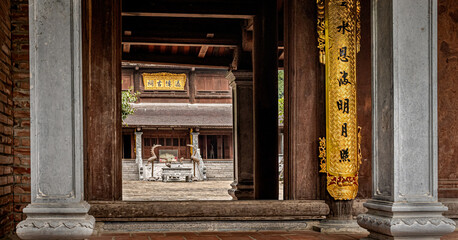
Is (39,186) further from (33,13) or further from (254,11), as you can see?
(254,11)

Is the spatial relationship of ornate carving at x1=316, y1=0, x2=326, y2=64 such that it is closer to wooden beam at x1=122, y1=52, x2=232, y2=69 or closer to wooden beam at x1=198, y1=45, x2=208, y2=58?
wooden beam at x1=198, y1=45, x2=208, y2=58

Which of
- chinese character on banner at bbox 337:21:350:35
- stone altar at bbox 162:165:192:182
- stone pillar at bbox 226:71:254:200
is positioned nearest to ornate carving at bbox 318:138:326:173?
chinese character on banner at bbox 337:21:350:35

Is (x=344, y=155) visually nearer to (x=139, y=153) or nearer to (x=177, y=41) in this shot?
(x=177, y=41)

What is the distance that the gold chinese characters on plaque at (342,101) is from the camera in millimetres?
5227

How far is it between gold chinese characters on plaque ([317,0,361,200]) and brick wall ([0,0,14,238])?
3028 millimetres

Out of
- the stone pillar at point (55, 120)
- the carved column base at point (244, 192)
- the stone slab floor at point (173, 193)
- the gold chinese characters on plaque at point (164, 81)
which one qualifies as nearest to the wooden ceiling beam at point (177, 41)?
the carved column base at point (244, 192)

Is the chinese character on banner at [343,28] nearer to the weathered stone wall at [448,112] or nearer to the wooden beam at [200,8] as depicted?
the weathered stone wall at [448,112]

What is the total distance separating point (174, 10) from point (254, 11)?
117 centimetres

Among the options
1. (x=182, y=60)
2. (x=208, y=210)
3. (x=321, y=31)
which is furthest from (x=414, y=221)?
(x=182, y=60)

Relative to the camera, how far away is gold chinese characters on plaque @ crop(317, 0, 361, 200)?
523 centimetres

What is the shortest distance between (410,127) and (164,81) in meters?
20.7

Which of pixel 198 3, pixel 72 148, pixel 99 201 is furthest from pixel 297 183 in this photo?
pixel 198 3

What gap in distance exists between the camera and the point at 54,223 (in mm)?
3465

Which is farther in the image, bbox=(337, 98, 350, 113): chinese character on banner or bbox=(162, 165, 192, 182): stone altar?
bbox=(162, 165, 192, 182): stone altar
